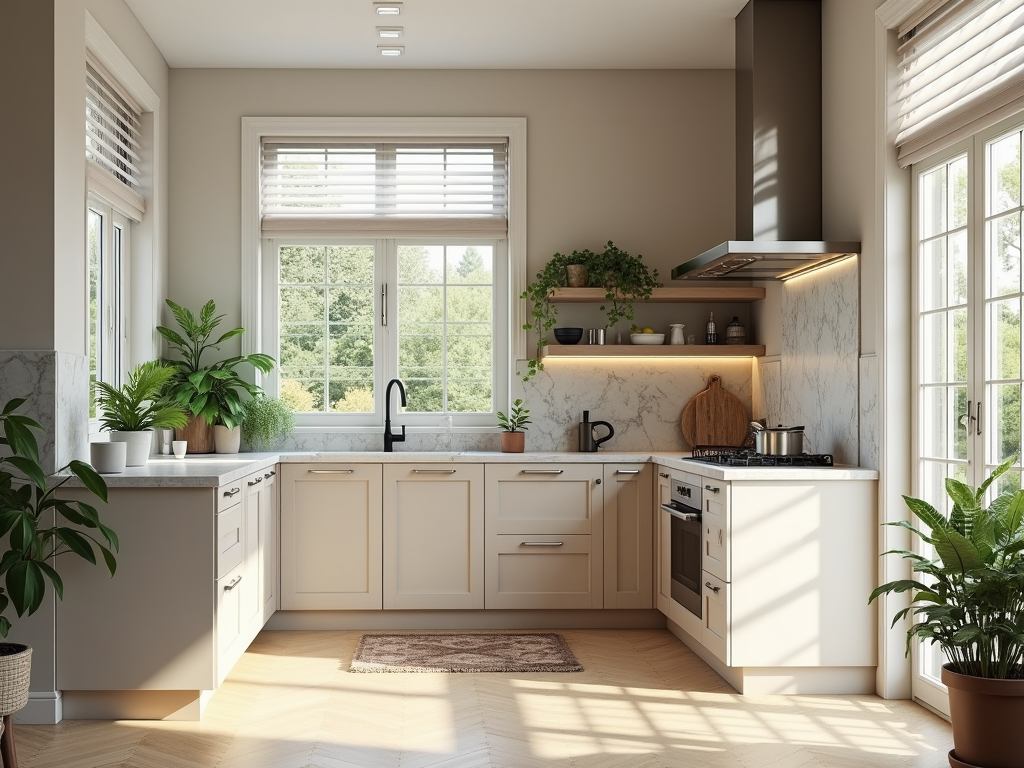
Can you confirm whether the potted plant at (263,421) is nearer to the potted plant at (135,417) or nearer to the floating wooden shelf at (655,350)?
the potted plant at (135,417)

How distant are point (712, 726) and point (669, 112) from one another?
338 cm

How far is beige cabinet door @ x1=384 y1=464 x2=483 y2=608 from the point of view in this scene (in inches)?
195

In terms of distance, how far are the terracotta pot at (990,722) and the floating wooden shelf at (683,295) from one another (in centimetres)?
272

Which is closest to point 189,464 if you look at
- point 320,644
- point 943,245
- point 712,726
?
point 320,644

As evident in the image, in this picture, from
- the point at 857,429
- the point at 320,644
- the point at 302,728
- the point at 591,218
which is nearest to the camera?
the point at 302,728

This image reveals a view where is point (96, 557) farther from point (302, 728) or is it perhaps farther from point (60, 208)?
point (60, 208)

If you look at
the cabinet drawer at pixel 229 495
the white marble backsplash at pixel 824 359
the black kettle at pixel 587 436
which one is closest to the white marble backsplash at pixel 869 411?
the white marble backsplash at pixel 824 359

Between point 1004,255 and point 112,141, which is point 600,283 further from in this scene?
point 112,141

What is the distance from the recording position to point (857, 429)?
4.12 metres

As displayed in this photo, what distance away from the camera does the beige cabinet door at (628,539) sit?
4.99 meters

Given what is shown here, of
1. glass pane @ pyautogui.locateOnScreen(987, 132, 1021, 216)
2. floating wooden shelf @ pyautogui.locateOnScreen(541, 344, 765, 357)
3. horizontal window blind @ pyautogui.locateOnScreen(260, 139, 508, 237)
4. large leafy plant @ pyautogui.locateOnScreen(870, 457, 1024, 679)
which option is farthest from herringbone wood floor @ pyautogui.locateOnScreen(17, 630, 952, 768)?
horizontal window blind @ pyautogui.locateOnScreen(260, 139, 508, 237)

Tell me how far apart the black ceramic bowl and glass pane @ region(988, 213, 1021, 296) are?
2301mm

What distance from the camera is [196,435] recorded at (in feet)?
17.1

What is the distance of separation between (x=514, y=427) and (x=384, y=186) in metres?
1.52
